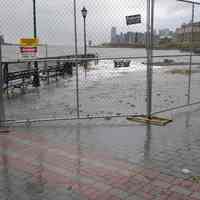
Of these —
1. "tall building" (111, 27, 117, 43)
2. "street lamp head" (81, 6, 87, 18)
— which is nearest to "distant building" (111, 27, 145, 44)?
"tall building" (111, 27, 117, 43)

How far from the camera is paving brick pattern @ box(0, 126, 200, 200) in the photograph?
3.69 meters

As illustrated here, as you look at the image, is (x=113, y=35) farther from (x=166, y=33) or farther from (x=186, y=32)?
(x=186, y=32)

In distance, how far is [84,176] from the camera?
416 cm

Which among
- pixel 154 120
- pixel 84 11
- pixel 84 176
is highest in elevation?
pixel 84 11

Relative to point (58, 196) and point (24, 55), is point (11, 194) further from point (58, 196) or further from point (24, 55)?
point (24, 55)

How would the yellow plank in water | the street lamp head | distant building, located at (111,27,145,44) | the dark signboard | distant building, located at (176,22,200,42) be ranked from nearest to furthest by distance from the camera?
the dark signboard → the street lamp head → the yellow plank in water → distant building, located at (111,27,145,44) → distant building, located at (176,22,200,42)

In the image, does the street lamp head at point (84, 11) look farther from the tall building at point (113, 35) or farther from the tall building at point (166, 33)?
the tall building at point (166, 33)

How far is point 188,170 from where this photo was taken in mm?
4328

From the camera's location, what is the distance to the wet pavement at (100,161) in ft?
12.3

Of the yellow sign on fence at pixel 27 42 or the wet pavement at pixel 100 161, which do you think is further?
the yellow sign on fence at pixel 27 42

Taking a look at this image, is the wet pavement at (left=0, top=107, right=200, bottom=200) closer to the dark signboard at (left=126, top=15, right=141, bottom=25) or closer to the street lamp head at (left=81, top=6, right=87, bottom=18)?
the dark signboard at (left=126, top=15, right=141, bottom=25)

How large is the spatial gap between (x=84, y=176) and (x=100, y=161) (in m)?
0.58

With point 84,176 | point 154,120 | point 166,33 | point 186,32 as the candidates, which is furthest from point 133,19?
point 84,176

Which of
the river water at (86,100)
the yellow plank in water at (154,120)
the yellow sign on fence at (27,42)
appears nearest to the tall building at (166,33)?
the river water at (86,100)
